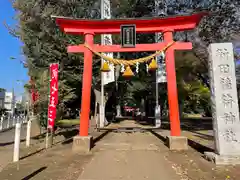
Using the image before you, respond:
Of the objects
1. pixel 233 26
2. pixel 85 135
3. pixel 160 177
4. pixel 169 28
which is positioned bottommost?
pixel 160 177

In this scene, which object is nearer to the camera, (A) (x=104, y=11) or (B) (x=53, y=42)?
(A) (x=104, y=11)

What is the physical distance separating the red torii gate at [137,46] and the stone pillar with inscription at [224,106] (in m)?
2.15

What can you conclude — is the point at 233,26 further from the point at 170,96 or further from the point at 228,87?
the point at 228,87

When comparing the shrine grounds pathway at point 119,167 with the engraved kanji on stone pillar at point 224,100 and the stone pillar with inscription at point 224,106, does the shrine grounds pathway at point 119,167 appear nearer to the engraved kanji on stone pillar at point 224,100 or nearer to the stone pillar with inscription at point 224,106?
the stone pillar with inscription at point 224,106

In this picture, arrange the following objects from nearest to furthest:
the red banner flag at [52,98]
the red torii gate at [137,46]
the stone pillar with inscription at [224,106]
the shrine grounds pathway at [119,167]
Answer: the shrine grounds pathway at [119,167] → the stone pillar with inscription at [224,106] → the red torii gate at [137,46] → the red banner flag at [52,98]

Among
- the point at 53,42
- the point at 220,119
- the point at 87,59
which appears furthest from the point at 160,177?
the point at 53,42

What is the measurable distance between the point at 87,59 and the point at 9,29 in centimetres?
1471

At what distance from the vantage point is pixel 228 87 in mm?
7105

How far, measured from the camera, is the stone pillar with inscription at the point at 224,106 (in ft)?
22.2

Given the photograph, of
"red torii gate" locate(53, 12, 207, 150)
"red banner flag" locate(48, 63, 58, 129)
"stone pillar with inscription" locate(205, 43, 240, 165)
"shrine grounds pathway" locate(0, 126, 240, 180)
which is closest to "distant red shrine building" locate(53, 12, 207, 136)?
"red torii gate" locate(53, 12, 207, 150)

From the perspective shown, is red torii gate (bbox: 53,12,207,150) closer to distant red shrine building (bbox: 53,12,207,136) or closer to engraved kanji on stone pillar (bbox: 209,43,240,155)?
distant red shrine building (bbox: 53,12,207,136)

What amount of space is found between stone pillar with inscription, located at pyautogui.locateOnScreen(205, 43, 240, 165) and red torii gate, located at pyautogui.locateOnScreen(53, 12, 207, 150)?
2.15 meters

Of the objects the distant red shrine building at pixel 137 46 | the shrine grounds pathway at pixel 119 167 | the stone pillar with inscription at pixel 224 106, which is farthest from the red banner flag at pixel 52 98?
the stone pillar with inscription at pixel 224 106

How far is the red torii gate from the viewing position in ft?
30.5
